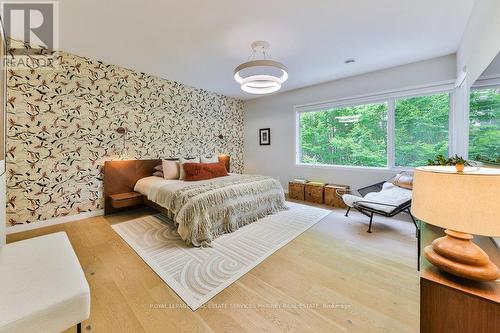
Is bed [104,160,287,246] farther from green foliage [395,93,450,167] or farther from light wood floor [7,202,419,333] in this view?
green foliage [395,93,450,167]

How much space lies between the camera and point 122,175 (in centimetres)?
380

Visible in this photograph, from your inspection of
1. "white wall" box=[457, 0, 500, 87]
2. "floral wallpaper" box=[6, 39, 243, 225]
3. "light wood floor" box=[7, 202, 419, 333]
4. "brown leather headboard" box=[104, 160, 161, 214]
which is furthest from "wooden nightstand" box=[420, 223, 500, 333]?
"floral wallpaper" box=[6, 39, 243, 225]

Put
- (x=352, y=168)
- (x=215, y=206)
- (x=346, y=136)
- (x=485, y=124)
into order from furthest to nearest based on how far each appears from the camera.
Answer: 1. (x=346, y=136)
2. (x=352, y=168)
3. (x=215, y=206)
4. (x=485, y=124)

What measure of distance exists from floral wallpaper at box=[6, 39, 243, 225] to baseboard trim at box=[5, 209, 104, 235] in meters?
0.06

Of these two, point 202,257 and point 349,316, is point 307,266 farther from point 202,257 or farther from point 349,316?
point 202,257

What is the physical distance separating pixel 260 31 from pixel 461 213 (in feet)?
8.90

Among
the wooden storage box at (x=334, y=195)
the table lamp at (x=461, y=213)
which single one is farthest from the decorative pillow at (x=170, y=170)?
the table lamp at (x=461, y=213)

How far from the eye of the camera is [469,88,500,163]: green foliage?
1397mm

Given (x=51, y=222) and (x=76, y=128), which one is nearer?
(x=51, y=222)

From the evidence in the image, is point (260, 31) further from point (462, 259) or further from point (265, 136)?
point (265, 136)

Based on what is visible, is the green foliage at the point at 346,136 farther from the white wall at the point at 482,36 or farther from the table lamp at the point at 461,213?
Answer: the table lamp at the point at 461,213

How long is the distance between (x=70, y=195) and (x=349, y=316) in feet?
13.2

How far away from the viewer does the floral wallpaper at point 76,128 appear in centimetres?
289

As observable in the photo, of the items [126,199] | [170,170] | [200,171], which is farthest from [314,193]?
[126,199]
